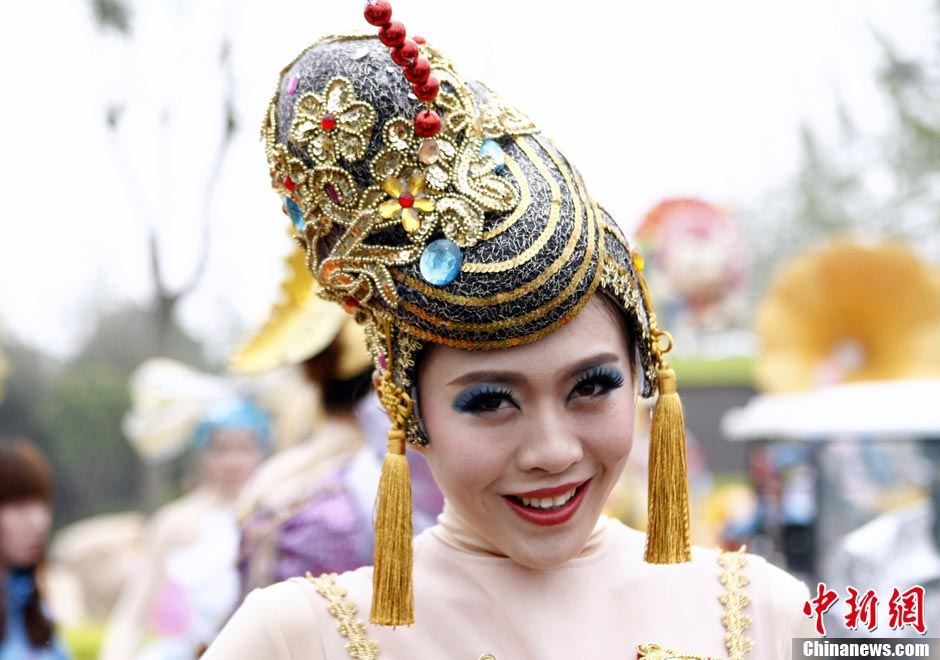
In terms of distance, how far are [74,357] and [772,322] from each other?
13465mm

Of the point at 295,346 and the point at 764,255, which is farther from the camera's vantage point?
the point at 764,255

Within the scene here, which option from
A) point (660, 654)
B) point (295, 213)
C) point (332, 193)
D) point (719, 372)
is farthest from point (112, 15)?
point (719, 372)

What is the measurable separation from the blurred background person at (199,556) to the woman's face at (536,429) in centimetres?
274

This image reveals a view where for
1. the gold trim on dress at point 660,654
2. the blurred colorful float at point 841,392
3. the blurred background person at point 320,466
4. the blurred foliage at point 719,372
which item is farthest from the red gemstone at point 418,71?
the blurred foliage at point 719,372

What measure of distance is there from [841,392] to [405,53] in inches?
212

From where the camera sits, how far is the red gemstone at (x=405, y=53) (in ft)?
5.55

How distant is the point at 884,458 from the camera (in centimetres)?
588

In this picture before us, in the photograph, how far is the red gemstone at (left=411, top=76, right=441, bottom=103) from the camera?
5.60ft

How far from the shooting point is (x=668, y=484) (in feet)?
6.07

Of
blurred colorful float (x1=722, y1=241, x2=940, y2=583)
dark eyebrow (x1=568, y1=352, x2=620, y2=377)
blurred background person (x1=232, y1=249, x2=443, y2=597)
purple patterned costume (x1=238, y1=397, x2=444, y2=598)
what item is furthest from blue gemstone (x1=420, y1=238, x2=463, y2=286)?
blurred colorful float (x1=722, y1=241, x2=940, y2=583)

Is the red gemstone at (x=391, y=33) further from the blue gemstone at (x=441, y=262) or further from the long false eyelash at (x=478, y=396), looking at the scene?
the long false eyelash at (x=478, y=396)

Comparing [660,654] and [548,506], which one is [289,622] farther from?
[660,654]

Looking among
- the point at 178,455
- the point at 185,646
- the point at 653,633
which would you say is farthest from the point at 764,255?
the point at 653,633

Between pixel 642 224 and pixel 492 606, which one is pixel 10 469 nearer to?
pixel 492 606
